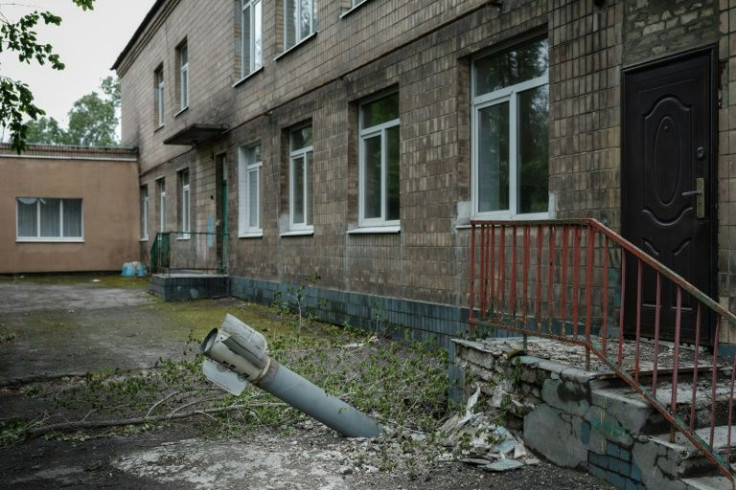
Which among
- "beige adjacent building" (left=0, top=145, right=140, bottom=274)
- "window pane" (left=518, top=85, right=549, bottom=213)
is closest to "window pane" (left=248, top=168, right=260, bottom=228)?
"window pane" (left=518, top=85, right=549, bottom=213)

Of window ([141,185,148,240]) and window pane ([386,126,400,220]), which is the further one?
window ([141,185,148,240])

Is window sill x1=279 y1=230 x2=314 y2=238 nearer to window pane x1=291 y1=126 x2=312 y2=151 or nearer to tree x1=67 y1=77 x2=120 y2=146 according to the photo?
window pane x1=291 y1=126 x2=312 y2=151

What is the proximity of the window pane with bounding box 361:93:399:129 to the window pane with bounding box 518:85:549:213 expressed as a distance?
8.07 ft

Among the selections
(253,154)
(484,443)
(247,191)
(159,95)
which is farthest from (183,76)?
(484,443)

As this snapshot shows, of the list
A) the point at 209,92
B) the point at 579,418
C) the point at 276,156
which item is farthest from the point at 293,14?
the point at 579,418

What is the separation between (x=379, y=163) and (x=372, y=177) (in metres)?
0.26

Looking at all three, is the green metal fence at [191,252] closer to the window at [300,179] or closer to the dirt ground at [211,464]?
the window at [300,179]

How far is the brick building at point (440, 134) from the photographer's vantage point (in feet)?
17.5

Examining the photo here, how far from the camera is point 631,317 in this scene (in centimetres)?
577

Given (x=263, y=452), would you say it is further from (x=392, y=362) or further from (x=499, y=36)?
(x=499, y=36)

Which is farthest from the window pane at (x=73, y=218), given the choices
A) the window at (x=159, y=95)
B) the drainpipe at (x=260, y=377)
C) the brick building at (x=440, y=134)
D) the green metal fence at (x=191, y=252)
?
the drainpipe at (x=260, y=377)

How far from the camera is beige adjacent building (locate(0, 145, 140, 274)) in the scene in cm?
2203

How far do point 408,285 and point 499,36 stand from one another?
304 centimetres

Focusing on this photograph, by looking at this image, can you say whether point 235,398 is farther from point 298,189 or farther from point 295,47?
point 295,47
